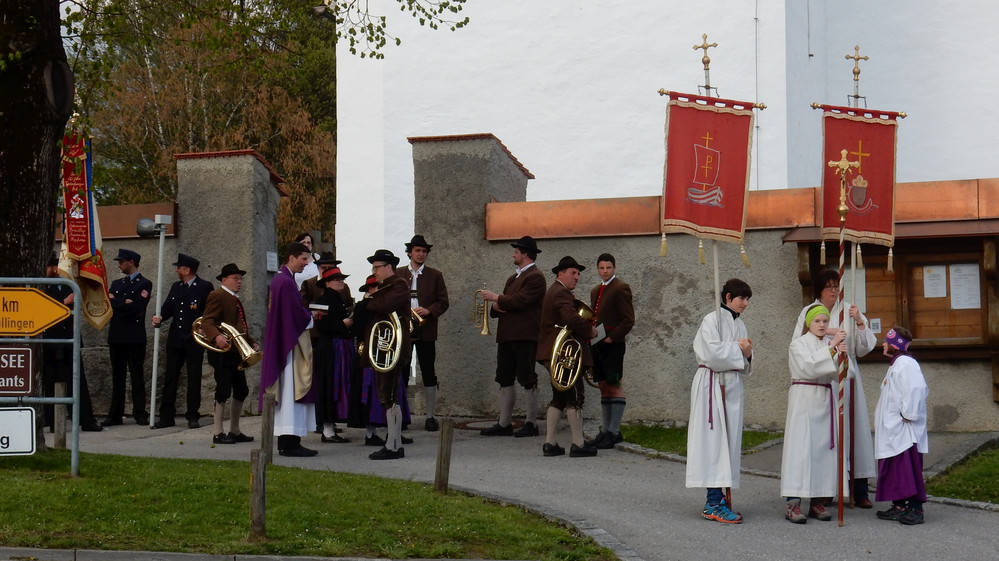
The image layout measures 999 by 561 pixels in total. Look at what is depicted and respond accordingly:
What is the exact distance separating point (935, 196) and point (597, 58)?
12414 millimetres

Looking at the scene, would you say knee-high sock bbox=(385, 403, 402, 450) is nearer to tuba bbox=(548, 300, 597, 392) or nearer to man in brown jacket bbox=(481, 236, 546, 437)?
tuba bbox=(548, 300, 597, 392)

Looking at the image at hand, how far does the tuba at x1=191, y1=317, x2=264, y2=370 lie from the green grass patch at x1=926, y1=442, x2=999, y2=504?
6.58 metres

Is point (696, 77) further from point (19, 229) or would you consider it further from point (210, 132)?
point (210, 132)

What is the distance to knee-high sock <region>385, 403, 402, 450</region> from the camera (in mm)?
11367

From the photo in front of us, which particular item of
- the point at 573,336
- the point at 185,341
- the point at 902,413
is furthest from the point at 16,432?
the point at 902,413

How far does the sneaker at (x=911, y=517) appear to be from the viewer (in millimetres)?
8719

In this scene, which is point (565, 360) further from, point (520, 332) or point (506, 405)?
point (506, 405)

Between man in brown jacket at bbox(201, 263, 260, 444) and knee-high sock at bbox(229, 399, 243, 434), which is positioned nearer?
man in brown jacket at bbox(201, 263, 260, 444)

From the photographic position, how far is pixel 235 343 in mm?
12516

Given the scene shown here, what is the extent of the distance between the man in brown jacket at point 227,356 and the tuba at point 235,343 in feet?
0.13

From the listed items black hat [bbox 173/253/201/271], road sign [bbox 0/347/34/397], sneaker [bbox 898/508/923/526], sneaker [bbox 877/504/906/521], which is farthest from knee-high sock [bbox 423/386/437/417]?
sneaker [bbox 898/508/923/526]

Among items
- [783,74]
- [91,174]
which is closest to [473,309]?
[91,174]

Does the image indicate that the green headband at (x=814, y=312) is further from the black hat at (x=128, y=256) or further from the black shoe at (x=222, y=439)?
the black hat at (x=128, y=256)

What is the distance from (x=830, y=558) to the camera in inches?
300
